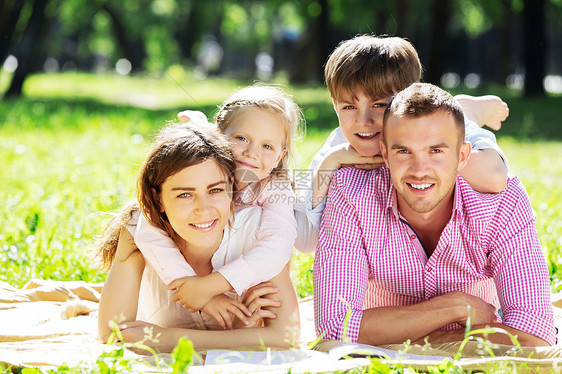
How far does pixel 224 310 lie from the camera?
3.49 meters

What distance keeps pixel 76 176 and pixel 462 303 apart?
206 inches

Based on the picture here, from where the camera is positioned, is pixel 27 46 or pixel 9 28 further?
pixel 27 46

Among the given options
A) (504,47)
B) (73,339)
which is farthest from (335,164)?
(504,47)

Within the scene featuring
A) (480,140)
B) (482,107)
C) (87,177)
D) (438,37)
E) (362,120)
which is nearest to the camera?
(480,140)

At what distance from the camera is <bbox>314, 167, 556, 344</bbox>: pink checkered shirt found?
3455 millimetres

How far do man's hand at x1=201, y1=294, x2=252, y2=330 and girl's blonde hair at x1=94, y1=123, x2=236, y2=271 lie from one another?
0.41 m

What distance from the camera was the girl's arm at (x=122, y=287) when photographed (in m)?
3.57

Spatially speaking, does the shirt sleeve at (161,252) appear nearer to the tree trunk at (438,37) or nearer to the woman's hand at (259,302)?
the woman's hand at (259,302)

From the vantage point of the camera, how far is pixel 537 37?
19250mm

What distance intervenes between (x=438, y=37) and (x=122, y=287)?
58.1 feet

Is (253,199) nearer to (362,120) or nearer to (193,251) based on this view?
(193,251)

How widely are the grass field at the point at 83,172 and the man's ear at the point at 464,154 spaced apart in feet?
4.01

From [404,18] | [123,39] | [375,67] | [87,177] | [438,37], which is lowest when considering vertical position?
[87,177]

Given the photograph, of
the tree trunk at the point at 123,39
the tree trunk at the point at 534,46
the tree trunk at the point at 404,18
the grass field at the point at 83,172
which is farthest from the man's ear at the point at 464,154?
the tree trunk at the point at 123,39
